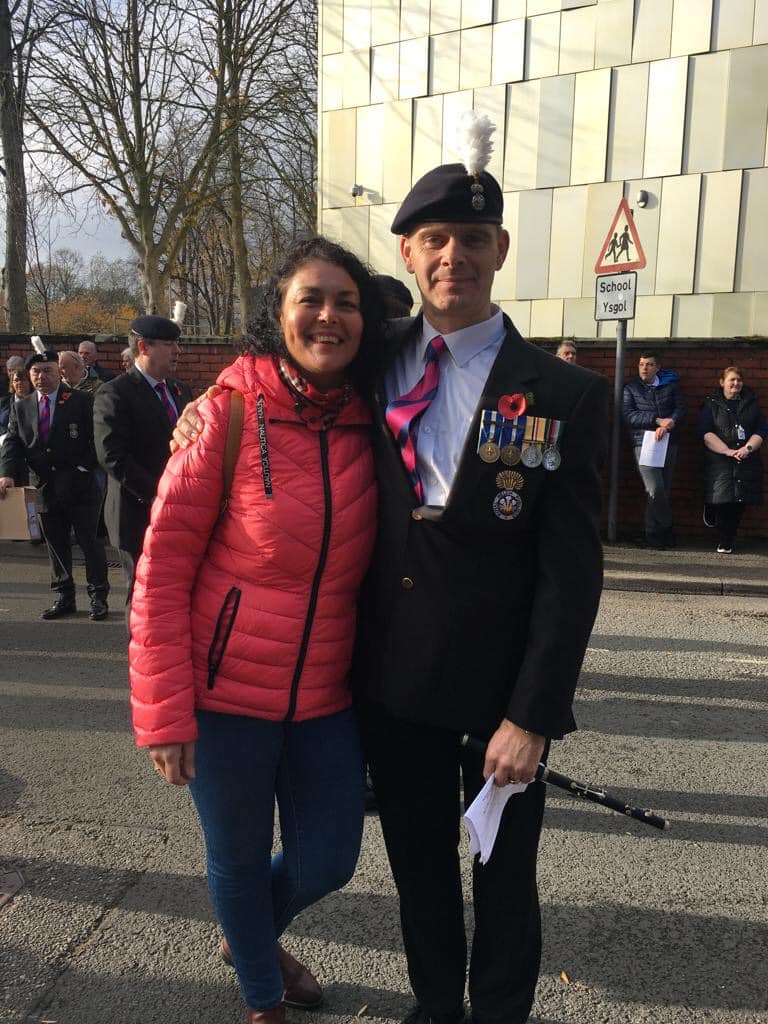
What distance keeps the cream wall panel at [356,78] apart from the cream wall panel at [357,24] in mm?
116

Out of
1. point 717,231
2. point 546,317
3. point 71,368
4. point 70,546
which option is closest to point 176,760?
point 70,546

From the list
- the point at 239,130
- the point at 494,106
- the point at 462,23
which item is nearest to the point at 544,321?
the point at 494,106

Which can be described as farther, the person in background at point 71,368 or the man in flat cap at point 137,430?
the person in background at point 71,368

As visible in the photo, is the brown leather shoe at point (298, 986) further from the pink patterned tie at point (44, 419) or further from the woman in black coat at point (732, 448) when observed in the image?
the woman in black coat at point (732, 448)

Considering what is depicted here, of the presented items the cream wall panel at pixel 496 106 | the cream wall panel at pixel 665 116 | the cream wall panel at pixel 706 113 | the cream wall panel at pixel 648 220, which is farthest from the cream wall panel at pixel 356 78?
the cream wall panel at pixel 706 113

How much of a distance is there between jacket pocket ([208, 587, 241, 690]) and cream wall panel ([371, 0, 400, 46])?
12.5 metres

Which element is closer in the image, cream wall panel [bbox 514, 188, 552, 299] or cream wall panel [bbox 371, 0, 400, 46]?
cream wall panel [bbox 514, 188, 552, 299]

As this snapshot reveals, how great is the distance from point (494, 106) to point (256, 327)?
1106cm

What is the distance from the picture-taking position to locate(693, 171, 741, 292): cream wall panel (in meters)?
10.5

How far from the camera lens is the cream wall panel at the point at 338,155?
12.9 metres

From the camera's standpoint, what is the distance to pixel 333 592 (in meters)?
1.95

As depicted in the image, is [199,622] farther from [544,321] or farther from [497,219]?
[544,321]

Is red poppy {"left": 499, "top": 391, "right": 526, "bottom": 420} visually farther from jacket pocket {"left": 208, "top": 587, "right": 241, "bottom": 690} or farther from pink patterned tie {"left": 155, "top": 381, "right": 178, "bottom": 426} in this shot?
pink patterned tie {"left": 155, "top": 381, "right": 178, "bottom": 426}

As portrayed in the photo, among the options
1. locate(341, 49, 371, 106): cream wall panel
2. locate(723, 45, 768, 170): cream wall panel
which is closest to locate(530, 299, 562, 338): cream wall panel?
locate(723, 45, 768, 170): cream wall panel
